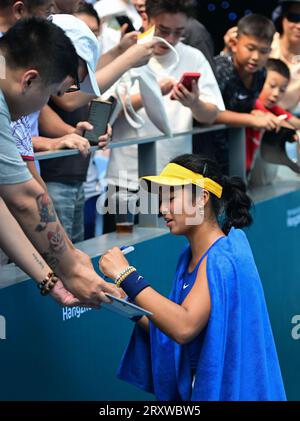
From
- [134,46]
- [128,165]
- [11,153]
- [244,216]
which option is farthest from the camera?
[128,165]

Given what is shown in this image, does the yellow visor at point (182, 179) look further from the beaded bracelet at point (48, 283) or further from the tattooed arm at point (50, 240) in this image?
the beaded bracelet at point (48, 283)

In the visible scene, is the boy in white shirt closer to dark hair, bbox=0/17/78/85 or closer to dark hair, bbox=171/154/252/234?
dark hair, bbox=171/154/252/234

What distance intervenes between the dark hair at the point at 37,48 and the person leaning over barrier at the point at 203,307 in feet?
2.13

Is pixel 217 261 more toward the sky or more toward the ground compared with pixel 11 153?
more toward the ground

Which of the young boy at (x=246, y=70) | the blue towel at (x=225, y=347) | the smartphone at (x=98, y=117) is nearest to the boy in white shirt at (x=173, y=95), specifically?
the young boy at (x=246, y=70)

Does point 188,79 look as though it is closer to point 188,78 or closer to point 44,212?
point 188,78

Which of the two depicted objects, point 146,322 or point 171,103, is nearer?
point 146,322

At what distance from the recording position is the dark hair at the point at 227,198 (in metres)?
4.00

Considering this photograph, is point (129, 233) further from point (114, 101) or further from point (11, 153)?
point (11, 153)

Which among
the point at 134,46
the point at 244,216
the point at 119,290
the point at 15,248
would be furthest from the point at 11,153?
the point at 134,46

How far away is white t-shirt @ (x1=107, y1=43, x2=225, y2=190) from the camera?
589 cm

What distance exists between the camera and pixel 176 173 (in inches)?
155

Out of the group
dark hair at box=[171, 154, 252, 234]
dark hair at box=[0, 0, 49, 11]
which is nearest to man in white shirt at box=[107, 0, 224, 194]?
dark hair at box=[0, 0, 49, 11]

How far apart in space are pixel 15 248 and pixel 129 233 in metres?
1.79
